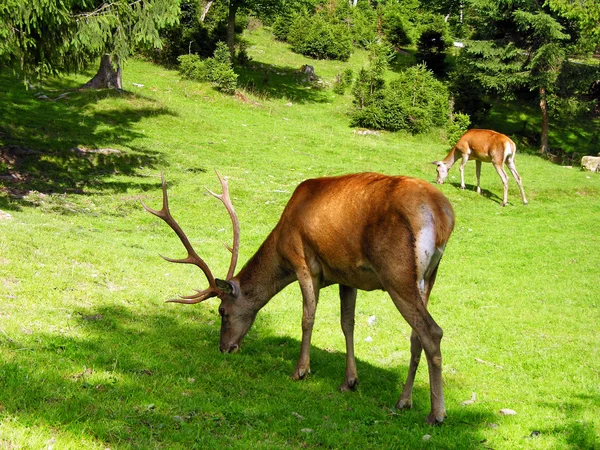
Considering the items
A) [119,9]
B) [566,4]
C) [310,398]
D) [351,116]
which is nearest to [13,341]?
[310,398]

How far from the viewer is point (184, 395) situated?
627 cm

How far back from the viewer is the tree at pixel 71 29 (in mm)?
14695

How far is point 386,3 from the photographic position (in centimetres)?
5872

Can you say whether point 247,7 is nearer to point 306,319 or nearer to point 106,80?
point 106,80

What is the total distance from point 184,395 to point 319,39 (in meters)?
42.4

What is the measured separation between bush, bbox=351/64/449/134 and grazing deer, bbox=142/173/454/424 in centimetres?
2410

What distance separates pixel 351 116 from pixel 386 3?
29787 mm

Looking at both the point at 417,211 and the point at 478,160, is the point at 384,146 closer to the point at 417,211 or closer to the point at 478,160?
the point at 478,160

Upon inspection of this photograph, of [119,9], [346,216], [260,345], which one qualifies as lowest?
[260,345]

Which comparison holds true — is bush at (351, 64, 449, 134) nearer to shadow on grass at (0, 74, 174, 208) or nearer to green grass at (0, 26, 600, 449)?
green grass at (0, 26, 600, 449)

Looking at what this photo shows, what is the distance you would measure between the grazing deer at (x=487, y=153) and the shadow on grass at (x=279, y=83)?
13530 millimetres

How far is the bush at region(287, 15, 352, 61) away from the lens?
1807 inches

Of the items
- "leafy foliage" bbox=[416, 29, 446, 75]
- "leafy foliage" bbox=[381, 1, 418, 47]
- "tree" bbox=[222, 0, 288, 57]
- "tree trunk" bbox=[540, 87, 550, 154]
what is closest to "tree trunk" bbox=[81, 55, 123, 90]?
"tree" bbox=[222, 0, 288, 57]

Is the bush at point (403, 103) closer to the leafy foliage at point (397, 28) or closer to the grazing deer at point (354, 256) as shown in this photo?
the leafy foliage at point (397, 28)
